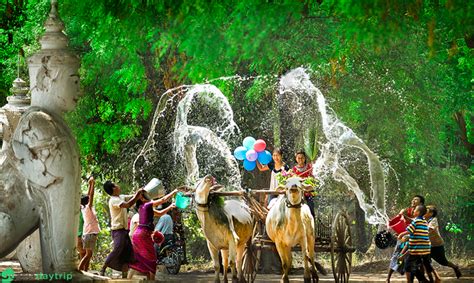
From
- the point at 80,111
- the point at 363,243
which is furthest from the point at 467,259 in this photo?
the point at 80,111

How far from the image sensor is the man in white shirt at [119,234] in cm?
1549

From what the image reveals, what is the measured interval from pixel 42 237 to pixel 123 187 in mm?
16243

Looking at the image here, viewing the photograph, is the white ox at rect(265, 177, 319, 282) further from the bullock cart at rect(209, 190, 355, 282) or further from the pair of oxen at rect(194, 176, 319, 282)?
the bullock cart at rect(209, 190, 355, 282)

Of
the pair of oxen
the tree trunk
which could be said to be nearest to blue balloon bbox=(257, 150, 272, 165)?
the pair of oxen

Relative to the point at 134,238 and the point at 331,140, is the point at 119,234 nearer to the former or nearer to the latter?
the point at 134,238

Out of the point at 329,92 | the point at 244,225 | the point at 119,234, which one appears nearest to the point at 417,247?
the point at 244,225

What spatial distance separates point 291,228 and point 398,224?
7.53 feet

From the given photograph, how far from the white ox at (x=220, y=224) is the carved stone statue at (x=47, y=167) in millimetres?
7062

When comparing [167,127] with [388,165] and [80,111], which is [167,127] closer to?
[80,111]

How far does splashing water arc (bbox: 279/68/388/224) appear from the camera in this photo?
74.6ft

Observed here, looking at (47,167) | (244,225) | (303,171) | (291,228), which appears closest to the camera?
(47,167)

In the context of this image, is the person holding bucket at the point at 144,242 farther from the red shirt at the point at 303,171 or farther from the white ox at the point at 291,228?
the red shirt at the point at 303,171

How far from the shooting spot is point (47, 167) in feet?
29.7

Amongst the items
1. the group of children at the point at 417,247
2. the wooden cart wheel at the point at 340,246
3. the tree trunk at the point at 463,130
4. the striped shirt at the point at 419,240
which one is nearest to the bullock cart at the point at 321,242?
the wooden cart wheel at the point at 340,246
